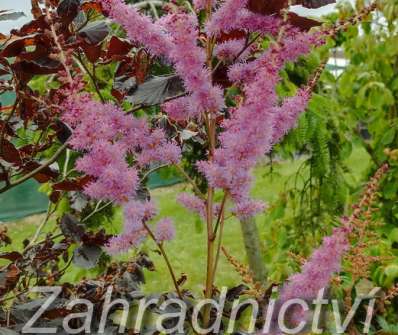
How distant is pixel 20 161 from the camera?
974mm

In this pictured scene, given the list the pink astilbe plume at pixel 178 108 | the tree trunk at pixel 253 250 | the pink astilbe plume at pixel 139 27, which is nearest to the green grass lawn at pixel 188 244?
the tree trunk at pixel 253 250

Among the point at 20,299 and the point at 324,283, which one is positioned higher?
the point at 324,283

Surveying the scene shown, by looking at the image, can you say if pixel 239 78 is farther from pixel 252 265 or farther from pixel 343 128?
pixel 252 265

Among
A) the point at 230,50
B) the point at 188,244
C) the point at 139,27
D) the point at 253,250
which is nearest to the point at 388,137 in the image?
the point at 253,250

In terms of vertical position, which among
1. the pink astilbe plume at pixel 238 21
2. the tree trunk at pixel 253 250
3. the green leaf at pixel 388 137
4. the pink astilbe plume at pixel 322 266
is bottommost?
the tree trunk at pixel 253 250

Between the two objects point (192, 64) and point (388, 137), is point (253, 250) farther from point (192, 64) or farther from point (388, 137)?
point (192, 64)

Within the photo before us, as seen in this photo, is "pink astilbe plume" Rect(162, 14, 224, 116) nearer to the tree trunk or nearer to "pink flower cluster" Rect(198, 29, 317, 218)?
"pink flower cluster" Rect(198, 29, 317, 218)

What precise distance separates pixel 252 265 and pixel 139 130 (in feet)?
8.29

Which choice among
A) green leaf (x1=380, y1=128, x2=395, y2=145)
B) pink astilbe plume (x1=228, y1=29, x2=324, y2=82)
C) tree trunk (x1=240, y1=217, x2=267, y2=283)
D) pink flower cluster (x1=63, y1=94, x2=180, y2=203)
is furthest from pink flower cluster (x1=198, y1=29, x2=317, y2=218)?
tree trunk (x1=240, y1=217, x2=267, y2=283)

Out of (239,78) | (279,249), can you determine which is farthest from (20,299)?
(279,249)

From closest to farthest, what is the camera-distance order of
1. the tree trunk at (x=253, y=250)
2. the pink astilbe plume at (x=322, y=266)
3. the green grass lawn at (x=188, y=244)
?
1. the pink astilbe plume at (x=322, y=266)
2. the tree trunk at (x=253, y=250)
3. the green grass lawn at (x=188, y=244)

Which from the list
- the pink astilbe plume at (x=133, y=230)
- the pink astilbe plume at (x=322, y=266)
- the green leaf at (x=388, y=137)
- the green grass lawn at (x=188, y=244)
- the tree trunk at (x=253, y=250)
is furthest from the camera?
the green grass lawn at (x=188, y=244)

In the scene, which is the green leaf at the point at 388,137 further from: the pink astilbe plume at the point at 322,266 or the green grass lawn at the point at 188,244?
the pink astilbe plume at the point at 322,266

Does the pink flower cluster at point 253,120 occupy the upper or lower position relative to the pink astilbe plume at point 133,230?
upper
